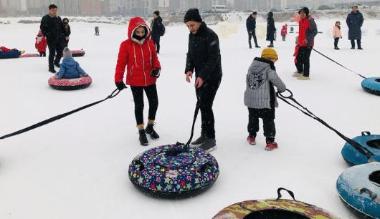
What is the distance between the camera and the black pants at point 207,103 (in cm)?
522

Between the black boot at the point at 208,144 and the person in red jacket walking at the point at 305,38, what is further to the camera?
the person in red jacket walking at the point at 305,38

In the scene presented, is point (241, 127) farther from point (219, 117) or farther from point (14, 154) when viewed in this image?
point (14, 154)

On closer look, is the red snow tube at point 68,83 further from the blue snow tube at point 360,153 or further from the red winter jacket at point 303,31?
the blue snow tube at point 360,153

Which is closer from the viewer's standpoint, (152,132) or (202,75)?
(202,75)

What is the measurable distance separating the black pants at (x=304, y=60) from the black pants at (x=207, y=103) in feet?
18.1

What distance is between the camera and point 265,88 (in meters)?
5.07

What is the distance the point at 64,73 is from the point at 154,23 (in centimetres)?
680

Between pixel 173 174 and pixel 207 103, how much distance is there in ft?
5.20

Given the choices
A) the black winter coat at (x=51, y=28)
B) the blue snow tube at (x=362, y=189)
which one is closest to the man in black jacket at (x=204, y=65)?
the blue snow tube at (x=362, y=189)

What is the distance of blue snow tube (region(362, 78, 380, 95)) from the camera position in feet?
27.4

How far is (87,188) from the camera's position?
168 inches

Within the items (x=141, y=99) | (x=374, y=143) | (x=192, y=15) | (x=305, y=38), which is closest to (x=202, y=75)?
(x=192, y=15)

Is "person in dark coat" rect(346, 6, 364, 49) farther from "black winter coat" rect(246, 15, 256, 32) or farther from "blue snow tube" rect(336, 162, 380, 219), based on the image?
"blue snow tube" rect(336, 162, 380, 219)

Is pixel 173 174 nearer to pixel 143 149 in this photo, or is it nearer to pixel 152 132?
pixel 143 149
